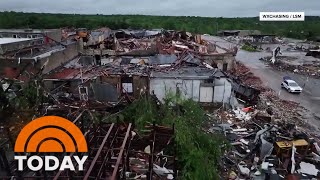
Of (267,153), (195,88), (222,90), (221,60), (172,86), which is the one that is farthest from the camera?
(221,60)

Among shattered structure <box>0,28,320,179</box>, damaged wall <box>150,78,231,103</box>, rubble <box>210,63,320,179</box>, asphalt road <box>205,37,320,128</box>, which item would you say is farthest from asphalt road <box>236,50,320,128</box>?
damaged wall <box>150,78,231,103</box>

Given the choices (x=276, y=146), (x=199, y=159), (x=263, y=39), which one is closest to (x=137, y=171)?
(x=199, y=159)

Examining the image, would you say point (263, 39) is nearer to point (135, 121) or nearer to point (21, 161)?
point (135, 121)

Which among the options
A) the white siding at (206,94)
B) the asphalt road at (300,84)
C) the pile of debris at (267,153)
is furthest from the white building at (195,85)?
the asphalt road at (300,84)

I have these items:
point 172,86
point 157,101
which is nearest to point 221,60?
point 172,86

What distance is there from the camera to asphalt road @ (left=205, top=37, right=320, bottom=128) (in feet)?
76.2

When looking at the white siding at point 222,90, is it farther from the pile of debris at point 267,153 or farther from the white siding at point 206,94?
the pile of debris at point 267,153

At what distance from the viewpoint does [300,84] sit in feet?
106

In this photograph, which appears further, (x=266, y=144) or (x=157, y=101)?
(x=157, y=101)

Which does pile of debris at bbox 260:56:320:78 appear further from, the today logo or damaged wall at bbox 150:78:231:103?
the today logo

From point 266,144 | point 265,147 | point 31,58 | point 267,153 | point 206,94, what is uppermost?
point 31,58

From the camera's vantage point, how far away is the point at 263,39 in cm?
7475

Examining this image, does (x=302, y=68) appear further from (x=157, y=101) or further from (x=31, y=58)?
(x=31, y=58)

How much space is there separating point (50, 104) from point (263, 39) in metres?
65.9
